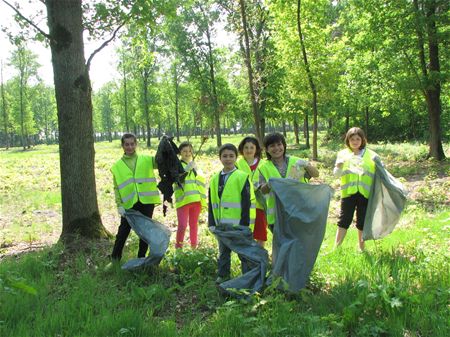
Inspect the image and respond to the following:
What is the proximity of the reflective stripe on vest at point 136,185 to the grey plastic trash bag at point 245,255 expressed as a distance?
133 centimetres

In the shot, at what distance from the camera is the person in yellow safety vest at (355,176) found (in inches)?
227

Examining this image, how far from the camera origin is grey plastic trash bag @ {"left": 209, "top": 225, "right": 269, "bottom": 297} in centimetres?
435

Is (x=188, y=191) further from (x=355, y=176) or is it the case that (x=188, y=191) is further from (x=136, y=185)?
(x=355, y=176)

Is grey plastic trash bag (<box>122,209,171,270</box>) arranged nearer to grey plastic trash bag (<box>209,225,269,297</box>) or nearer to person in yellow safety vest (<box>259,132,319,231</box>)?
grey plastic trash bag (<box>209,225,269,297</box>)

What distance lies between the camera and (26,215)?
10.2 m

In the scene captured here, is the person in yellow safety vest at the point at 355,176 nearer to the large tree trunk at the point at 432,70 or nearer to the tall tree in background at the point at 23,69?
the large tree trunk at the point at 432,70

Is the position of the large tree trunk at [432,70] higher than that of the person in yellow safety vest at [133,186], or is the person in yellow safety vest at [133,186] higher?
the large tree trunk at [432,70]

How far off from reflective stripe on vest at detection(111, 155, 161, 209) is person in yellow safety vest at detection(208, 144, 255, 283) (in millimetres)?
1160

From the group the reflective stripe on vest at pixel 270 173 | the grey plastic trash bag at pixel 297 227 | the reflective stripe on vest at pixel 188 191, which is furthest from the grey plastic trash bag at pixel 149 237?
the grey plastic trash bag at pixel 297 227

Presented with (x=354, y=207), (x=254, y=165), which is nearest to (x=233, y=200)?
(x=254, y=165)

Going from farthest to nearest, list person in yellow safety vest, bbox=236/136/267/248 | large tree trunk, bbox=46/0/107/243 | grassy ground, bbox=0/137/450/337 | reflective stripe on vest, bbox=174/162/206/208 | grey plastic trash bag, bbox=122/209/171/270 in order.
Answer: large tree trunk, bbox=46/0/107/243
reflective stripe on vest, bbox=174/162/206/208
person in yellow safety vest, bbox=236/136/267/248
grey plastic trash bag, bbox=122/209/171/270
grassy ground, bbox=0/137/450/337

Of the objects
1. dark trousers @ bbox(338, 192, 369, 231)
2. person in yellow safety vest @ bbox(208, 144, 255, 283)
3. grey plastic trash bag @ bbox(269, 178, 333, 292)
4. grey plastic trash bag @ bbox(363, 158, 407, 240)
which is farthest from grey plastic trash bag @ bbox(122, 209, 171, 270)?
grey plastic trash bag @ bbox(363, 158, 407, 240)

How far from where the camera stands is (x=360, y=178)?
227 inches

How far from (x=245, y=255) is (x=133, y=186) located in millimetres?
2033
